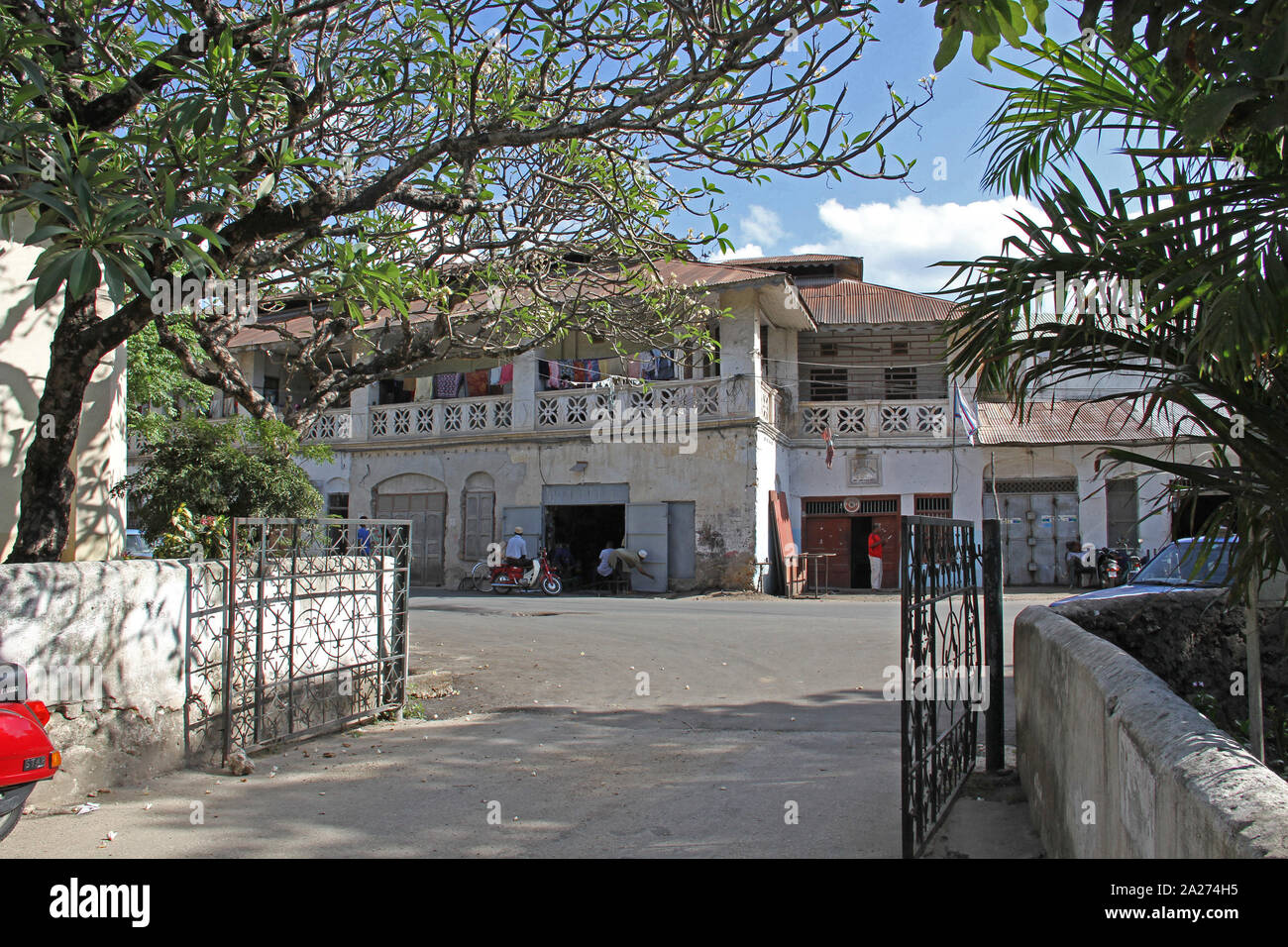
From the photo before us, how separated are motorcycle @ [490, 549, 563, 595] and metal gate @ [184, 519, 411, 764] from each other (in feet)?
40.7

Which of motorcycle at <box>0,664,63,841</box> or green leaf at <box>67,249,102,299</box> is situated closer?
green leaf at <box>67,249,102,299</box>

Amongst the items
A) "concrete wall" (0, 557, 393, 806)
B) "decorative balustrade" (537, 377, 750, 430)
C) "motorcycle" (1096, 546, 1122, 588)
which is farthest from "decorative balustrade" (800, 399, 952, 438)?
"concrete wall" (0, 557, 393, 806)

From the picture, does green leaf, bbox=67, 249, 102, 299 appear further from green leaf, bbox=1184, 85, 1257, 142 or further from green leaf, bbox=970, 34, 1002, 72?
green leaf, bbox=1184, 85, 1257, 142

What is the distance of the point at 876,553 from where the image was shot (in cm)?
2161

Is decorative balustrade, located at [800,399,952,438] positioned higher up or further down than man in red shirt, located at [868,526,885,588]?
higher up

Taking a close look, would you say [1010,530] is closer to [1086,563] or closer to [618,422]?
[1086,563]

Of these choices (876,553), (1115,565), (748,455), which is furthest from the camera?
(876,553)

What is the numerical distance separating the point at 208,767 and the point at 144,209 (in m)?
3.79

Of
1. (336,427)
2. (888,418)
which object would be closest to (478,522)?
(336,427)

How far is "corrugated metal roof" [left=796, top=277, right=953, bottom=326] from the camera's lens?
22516 millimetres

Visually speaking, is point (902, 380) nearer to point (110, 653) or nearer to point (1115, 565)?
point (1115, 565)

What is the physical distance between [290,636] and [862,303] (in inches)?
797

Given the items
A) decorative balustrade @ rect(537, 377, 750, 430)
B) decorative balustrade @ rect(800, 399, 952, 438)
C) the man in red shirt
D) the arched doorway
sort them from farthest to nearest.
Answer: the arched doorway → decorative balustrade @ rect(800, 399, 952, 438) → the man in red shirt → decorative balustrade @ rect(537, 377, 750, 430)

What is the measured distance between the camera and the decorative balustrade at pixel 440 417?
2367 centimetres
